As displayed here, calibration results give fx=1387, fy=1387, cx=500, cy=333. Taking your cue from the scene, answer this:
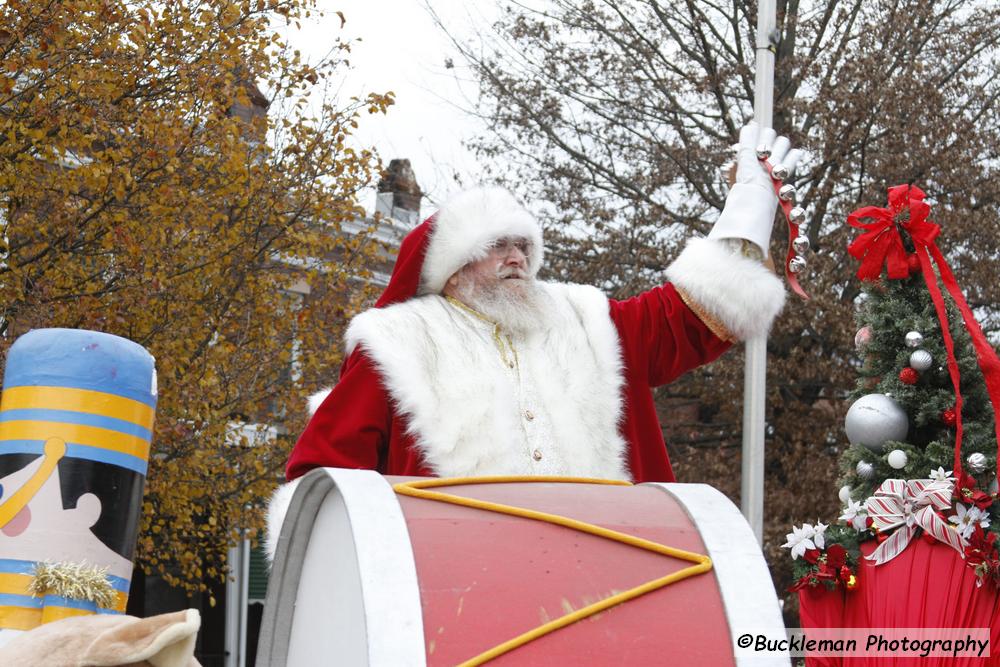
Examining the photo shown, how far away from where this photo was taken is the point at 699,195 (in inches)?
531

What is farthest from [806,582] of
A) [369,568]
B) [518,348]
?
[369,568]

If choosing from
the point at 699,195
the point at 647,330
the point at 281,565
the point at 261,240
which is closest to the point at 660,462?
the point at 647,330

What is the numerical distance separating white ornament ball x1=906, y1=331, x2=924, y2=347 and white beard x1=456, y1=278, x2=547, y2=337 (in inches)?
86.2

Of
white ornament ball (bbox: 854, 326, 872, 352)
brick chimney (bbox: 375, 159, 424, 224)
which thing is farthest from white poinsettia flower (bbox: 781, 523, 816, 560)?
brick chimney (bbox: 375, 159, 424, 224)

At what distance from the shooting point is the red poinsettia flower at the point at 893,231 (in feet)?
19.2

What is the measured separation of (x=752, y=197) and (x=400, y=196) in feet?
47.2

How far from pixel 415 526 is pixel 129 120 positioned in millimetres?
6615

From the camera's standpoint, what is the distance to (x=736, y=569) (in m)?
2.83

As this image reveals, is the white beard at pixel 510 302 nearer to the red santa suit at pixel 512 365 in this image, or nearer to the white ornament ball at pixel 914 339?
the red santa suit at pixel 512 365

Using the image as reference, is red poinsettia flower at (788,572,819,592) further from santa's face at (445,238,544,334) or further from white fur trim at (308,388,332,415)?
white fur trim at (308,388,332,415)

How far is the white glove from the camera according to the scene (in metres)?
4.33

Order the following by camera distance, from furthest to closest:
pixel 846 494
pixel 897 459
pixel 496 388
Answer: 1. pixel 846 494
2. pixel 897 459
3. pixel 496 388

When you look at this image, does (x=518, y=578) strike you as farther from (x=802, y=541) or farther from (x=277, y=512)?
(x=802, y=541)

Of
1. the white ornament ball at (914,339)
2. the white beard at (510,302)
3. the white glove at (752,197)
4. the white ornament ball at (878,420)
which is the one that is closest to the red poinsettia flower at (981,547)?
the white ornament ball at (878,420)
